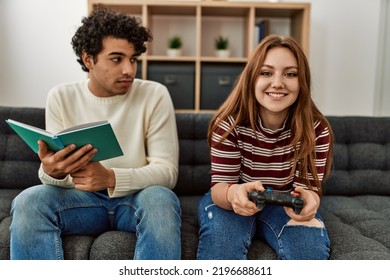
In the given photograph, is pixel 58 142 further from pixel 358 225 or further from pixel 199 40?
pixel 199 40

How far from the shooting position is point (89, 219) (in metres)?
1.10

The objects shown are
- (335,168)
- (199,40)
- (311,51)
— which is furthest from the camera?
(311,51)

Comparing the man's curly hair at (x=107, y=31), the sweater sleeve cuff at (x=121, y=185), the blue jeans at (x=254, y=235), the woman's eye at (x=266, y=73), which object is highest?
the man's curly hair at (x=107, y=31)

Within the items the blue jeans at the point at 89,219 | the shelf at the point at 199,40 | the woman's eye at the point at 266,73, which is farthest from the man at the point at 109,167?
the shelf at the point at 199,40

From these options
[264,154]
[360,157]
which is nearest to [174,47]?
[360,157]

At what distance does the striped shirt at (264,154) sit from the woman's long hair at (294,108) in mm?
18

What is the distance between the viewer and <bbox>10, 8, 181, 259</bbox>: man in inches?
38.9

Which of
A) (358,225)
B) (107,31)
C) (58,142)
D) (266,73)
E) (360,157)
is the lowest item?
(358,225)

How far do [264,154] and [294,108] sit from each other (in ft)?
0.51

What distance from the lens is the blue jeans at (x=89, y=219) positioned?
964 millimetres

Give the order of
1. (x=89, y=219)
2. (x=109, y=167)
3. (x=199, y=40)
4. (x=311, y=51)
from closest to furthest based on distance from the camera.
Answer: (x=89, y=219) < (x=109, y=167) < (x=199, y=40) < (x=311, y=51)

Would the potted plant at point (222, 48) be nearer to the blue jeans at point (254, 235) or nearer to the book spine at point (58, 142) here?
the blue jeans at point (254, 235)

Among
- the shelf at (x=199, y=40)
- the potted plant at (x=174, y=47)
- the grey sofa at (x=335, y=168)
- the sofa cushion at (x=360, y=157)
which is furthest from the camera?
the potted plant at (x=174, y=47)

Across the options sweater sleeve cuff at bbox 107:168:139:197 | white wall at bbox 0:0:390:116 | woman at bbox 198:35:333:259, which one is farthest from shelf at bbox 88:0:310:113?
sweater sleeve cuff at bbox 107:168:139:197
